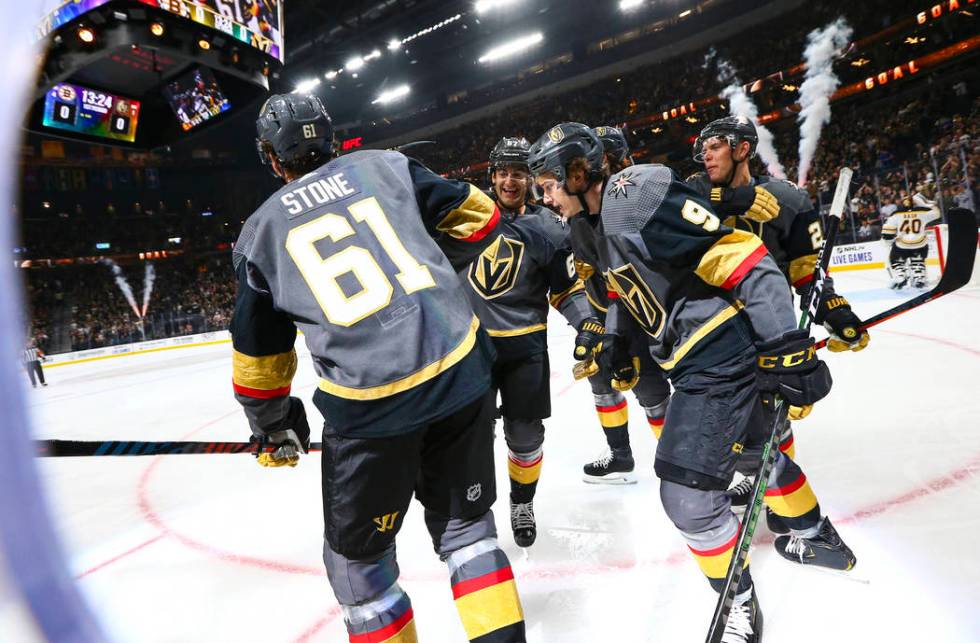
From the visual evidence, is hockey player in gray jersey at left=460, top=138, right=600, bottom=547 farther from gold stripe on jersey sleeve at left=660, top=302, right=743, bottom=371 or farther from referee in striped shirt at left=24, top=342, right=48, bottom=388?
referee in striped shirt at left=24, top=342, right=48, bottom=388

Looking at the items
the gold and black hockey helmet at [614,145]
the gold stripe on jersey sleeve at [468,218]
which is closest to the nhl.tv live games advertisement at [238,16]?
the gold and black hockey helmet at [614,145]

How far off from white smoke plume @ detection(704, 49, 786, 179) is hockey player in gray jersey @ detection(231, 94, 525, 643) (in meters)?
16.3

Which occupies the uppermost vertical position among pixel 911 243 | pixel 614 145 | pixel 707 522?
pixel 614 145

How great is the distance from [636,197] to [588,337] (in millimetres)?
887

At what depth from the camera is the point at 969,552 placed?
5.92 feet

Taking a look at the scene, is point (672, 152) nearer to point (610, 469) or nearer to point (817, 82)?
point (817, 82)

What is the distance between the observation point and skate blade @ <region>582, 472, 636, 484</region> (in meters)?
2.69

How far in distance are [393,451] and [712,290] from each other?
3.16ft

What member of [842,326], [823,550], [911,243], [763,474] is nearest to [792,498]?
[823,550]

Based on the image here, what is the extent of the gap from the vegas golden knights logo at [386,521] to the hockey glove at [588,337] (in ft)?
3.57

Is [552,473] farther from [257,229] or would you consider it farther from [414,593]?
[257,229]

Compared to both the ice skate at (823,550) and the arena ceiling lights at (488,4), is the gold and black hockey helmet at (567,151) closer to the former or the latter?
the ice skate at (823,550)

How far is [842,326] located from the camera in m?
1.80

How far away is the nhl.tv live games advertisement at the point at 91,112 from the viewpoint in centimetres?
896
